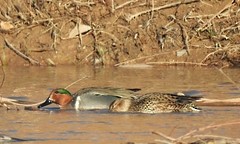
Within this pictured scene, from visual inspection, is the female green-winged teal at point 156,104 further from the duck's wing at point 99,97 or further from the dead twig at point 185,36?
the dead twig at point 185,36

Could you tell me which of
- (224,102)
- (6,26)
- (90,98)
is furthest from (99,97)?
(6,26)

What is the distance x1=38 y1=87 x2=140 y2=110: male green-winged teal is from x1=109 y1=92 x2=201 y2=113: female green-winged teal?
15 centimetres

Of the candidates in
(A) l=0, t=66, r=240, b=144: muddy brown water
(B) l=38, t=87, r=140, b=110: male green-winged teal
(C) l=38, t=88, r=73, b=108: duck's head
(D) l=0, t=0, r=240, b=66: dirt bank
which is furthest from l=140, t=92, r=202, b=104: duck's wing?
(D) l=0, t=0, r=240, b=66: dirt bank

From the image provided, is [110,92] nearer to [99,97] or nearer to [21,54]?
[99,97]

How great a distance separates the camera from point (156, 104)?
392 inches

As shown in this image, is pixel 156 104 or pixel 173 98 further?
pixel 173 98

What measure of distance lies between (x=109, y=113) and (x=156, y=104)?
0.51 metres

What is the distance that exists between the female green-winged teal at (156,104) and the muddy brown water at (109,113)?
14 cm

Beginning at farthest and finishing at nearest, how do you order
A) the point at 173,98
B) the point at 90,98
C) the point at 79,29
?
the point at 79,29 < the point at 90,98 < the point at 173,98

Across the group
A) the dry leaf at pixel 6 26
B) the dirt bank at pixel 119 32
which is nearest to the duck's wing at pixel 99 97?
the dirt bank at pixel 119 32

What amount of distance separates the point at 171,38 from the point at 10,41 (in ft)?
8.42

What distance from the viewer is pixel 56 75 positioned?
43.8 ft

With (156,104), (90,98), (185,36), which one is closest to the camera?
(156,104)

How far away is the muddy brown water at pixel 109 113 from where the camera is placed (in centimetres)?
841
